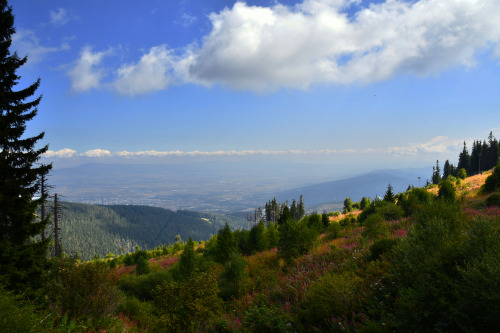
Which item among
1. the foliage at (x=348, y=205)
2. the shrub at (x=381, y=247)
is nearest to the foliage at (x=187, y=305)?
the shrub at (x=381, y=247)

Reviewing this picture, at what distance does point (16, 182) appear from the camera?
411 inches

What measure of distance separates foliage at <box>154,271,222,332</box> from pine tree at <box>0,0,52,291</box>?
6374mm

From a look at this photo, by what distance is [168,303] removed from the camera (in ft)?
30.3

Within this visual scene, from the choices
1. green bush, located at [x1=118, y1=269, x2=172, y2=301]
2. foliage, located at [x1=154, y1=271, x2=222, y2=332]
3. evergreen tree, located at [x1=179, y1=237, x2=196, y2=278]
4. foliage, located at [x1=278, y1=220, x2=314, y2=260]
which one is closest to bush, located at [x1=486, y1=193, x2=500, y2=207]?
foliage, located at [x1=278, y1=220, x2=314, y2=260]

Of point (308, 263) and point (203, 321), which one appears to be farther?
point (308, 263)

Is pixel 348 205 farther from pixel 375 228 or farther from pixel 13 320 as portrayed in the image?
pixel 13 320

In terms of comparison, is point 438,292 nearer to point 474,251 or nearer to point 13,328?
point 474,251

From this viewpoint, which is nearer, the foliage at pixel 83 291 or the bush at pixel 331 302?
the bush at pixel 331 302

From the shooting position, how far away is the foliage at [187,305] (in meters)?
9.04

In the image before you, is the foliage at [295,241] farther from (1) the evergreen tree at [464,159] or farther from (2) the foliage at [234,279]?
(1) the evergreen tree at [464,159]

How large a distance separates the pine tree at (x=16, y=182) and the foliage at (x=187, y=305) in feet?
20.9

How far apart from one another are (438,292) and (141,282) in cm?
2380

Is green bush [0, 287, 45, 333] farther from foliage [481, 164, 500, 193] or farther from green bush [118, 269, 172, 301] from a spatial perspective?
foliage [481, 164, 500, 193]

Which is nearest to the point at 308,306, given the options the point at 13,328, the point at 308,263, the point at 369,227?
the point at 308,263
